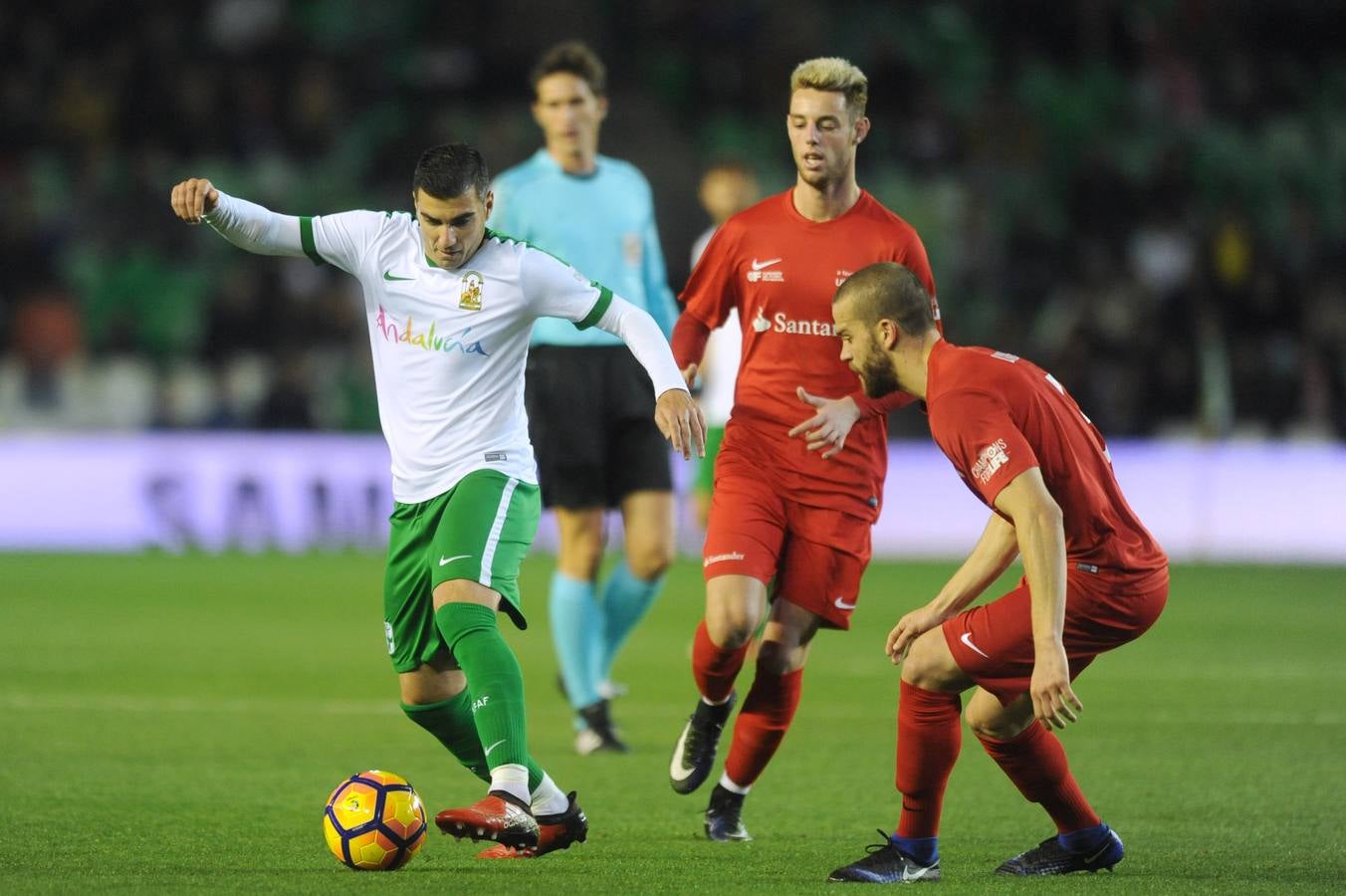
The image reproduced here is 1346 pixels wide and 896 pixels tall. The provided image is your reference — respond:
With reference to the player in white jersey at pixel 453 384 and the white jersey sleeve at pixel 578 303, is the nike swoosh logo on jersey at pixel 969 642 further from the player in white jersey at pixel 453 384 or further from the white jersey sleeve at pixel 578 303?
the white jersey sleeve at pixel 578 303

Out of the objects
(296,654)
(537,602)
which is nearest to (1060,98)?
(537,602)

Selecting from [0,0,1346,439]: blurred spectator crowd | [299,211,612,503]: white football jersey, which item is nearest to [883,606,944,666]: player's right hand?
[299,211,612,503]: white football jersey

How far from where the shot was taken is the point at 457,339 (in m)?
5.53

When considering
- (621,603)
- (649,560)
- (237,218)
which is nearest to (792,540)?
(649,560)

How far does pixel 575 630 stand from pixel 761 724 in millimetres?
1898

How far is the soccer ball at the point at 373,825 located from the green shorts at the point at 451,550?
0.48 meters

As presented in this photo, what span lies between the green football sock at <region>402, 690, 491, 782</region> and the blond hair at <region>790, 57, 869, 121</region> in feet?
7.11

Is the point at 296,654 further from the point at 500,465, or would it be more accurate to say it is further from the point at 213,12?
the point at 213,12

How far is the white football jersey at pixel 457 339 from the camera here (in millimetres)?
5539

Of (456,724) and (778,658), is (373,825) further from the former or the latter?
(778,658)

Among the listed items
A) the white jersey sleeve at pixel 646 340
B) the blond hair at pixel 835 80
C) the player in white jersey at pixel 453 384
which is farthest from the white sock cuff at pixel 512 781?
the blond hair at pixel 835 80

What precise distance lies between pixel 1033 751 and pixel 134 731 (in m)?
4.09

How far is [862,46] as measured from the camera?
69.9 ft

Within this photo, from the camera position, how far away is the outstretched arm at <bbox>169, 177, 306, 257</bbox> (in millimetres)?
5414
